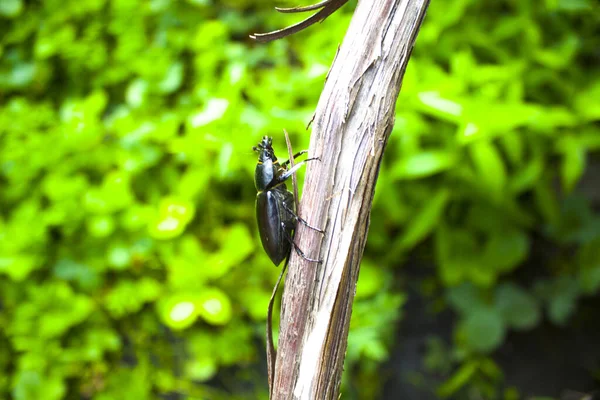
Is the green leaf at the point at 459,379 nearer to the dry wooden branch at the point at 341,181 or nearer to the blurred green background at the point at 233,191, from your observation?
the blurred green background at the point at 233,191

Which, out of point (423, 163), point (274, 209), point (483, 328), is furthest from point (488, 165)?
point (274, 209)

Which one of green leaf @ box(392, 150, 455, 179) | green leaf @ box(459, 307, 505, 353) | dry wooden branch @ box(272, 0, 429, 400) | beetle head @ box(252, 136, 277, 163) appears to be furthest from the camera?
green leaf @ box(459, 307, 505, 353)

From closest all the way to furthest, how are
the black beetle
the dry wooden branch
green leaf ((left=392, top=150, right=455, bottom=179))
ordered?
the dry wooden branch < the black beetle < green leaf ((left=392, top=150, right=455, bottom=179))

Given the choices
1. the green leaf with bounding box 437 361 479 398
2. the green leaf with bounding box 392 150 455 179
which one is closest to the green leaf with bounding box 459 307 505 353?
the green leaf with bounding box 437 361 479 398

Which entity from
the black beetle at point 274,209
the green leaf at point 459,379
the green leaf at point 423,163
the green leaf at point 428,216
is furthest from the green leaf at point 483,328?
Answer: the black beetle at point 274,209

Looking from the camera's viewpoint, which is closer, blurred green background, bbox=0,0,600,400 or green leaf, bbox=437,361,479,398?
blurred green background, bbox=0,0,600,400

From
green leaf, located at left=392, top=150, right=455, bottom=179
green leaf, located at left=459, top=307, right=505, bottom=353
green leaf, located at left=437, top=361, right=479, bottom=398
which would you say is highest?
green leaf, located at left=392, top=150, right=455, bottom=179

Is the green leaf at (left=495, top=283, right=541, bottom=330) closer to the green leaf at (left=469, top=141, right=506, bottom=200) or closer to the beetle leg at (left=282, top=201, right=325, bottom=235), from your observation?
the green leaf at (left=469, top=141, right=506, bottom=200)

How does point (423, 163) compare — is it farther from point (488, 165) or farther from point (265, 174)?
point (265, 174)
